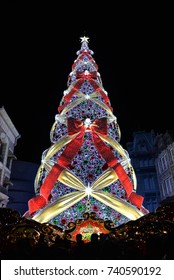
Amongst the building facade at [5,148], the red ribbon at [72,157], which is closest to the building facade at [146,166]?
the building facade at [5,148]

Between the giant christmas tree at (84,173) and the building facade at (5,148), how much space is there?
42.8 feet

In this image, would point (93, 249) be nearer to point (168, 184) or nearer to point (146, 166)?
point (168, 184)

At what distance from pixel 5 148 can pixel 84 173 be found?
618 inches

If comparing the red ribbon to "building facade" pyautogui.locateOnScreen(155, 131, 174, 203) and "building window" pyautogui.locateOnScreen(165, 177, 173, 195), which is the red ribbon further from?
"building window" pyautogui.locateOnScreen(165, 177, 173, 195)

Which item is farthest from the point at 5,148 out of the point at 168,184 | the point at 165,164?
the point at 165,164

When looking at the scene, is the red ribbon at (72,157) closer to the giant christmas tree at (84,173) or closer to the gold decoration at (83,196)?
the giant christmas tree at (84,173)

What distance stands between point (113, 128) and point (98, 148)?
4.24 ft

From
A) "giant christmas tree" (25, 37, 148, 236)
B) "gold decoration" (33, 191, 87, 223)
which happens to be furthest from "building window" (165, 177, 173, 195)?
"gold decoration" (33, 191, 87, 223)

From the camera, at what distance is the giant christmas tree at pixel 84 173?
12.4 ft

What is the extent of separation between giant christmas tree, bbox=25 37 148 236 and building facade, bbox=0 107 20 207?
13060 millimetres

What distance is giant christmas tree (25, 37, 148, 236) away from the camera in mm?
3785

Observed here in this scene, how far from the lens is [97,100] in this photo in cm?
548
